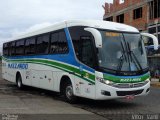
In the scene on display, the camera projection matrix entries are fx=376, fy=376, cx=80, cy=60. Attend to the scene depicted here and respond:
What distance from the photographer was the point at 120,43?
13531mm

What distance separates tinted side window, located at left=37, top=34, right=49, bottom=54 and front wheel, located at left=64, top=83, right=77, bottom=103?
271cm

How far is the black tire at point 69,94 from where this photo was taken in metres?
14.7

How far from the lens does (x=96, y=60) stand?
12.9 metres

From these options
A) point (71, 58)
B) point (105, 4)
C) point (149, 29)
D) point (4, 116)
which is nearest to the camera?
point (4, 116)

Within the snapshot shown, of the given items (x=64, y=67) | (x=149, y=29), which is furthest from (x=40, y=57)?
(x=149, y=29)

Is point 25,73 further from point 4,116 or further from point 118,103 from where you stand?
point 4,116

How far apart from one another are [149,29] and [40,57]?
2360 cm

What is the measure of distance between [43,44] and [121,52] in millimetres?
5357

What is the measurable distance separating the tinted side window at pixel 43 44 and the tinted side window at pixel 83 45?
2.78m

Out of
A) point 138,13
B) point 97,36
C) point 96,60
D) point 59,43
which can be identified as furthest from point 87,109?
point 138,13

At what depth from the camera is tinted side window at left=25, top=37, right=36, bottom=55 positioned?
1920 centimetres

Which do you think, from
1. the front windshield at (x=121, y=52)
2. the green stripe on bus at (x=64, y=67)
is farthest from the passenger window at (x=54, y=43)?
the front windshield at (x=121, y=52)

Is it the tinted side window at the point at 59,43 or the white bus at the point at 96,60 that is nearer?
the white bus at the point at 96,60

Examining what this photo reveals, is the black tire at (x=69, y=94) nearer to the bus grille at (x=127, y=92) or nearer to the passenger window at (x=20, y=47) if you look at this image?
the bus grille at (x=127, y=92)
